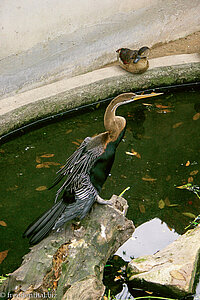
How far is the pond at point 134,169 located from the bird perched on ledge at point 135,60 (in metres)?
0.41

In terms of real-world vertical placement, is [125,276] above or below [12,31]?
below

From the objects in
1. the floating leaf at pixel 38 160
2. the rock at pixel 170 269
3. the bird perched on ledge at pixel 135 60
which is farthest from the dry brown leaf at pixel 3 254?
the bird perched on ledge at pixel 135 60

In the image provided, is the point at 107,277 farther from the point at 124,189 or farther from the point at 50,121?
the point at 50,121

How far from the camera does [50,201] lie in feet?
12.3

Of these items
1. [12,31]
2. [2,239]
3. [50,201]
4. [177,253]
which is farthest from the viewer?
[12,31]

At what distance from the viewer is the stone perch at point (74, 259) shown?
2.50 metres

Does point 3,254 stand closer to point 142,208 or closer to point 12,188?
point 12,188

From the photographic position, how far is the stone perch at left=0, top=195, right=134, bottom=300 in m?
2.50

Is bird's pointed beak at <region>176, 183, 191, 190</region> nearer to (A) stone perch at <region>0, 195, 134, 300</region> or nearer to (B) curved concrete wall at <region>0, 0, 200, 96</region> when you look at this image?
(A) stone perch at <region>0, 195, 134, 300</region>

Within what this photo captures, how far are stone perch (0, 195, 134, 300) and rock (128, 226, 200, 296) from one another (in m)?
0.24

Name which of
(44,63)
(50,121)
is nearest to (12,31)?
(44,63)

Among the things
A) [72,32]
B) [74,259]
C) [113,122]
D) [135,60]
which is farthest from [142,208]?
[72,32]

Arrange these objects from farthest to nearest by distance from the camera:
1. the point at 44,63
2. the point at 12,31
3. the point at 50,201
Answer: the point at 44,63, the point at 12,31, the point at 50,201

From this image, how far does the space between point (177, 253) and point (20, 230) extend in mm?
1289
